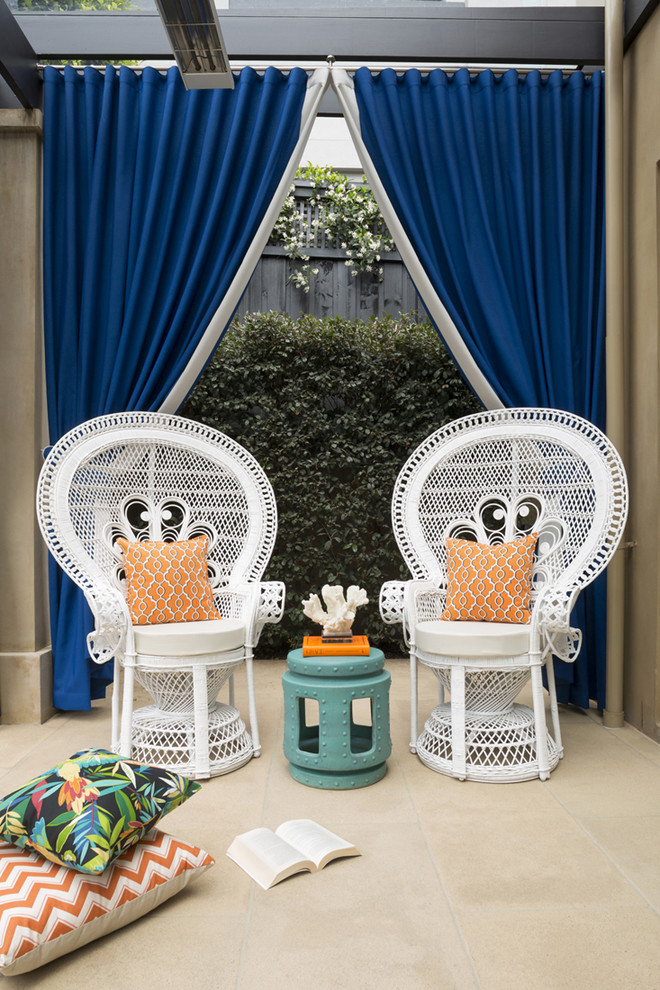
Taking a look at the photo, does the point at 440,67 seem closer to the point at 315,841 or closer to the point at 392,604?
the point at 392,604

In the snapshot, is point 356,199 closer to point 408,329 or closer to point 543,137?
point 408,329

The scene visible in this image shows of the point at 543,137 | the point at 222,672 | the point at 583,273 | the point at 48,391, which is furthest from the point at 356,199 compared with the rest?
the point at 222,672

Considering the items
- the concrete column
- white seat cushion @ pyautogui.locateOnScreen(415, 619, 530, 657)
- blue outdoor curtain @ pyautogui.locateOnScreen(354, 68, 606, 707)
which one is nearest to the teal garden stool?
white seat cushion @ pyautogui.locateOnScreen(415, 619, 530, 657)

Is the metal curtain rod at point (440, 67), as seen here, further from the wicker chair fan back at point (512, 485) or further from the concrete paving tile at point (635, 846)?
the concrete paving tile at point (635, 846)

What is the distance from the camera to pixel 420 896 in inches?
64.0

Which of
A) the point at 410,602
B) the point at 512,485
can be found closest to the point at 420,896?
the point at 410,602

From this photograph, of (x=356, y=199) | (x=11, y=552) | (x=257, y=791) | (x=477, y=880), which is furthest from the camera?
(x=356, y=199)

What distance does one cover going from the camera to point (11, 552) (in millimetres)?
2975

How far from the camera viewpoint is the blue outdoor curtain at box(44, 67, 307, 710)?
3.02 meters

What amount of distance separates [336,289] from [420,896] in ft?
11.9

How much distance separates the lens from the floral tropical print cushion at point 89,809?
56.6 inches

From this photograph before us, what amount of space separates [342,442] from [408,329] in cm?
73

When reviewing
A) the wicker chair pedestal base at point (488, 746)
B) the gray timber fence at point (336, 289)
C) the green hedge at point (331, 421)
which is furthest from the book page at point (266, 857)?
the gray timber fence at point (336, 289)

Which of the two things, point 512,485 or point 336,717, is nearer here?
point 336,717
